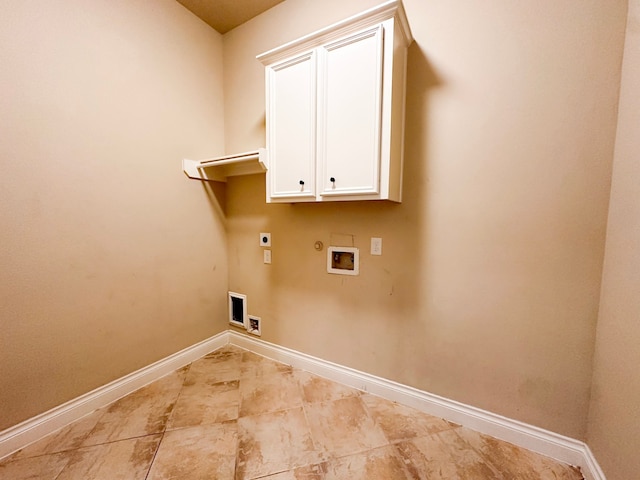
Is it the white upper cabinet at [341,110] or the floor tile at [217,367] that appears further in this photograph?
the floor tile at [217,367]

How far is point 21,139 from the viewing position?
1.22 meters

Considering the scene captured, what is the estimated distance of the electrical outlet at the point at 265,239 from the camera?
2072 mm

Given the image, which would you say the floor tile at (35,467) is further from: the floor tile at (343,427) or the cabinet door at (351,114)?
the cabinet door at (351,114)

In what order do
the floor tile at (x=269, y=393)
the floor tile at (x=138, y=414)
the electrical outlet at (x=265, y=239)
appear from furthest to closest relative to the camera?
the electrical outlet at (x=265, y=239) < the floor tile at (x=269, y=393) < the floor tile at (x=138, y=414)

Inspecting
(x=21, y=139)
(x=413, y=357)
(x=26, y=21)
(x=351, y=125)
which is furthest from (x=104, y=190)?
(x=413, y=357)

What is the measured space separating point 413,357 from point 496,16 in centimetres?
193

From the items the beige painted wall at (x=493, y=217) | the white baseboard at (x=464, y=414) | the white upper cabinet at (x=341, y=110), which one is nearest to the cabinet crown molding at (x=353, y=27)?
the white upper cabinet at (x=341, y=110)

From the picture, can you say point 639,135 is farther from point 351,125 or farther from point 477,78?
point 351,125

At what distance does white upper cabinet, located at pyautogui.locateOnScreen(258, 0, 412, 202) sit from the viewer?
1.28 metres

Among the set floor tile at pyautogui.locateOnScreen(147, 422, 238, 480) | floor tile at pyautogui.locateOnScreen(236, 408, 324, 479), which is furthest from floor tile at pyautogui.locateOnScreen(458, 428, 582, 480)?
floor tile at pyautogui.locateOnScreen(147, 422, 238, 480)

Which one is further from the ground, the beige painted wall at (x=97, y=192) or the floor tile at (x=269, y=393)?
the beige painted wall at (x=97, y=192)

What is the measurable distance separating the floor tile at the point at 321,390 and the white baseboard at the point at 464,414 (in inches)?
1.6

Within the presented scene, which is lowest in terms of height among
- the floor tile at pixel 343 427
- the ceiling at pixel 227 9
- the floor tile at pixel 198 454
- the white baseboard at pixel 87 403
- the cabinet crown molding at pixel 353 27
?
the floor tile at pixel 343 427

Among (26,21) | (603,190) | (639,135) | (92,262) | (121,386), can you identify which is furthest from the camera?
(121,386)
